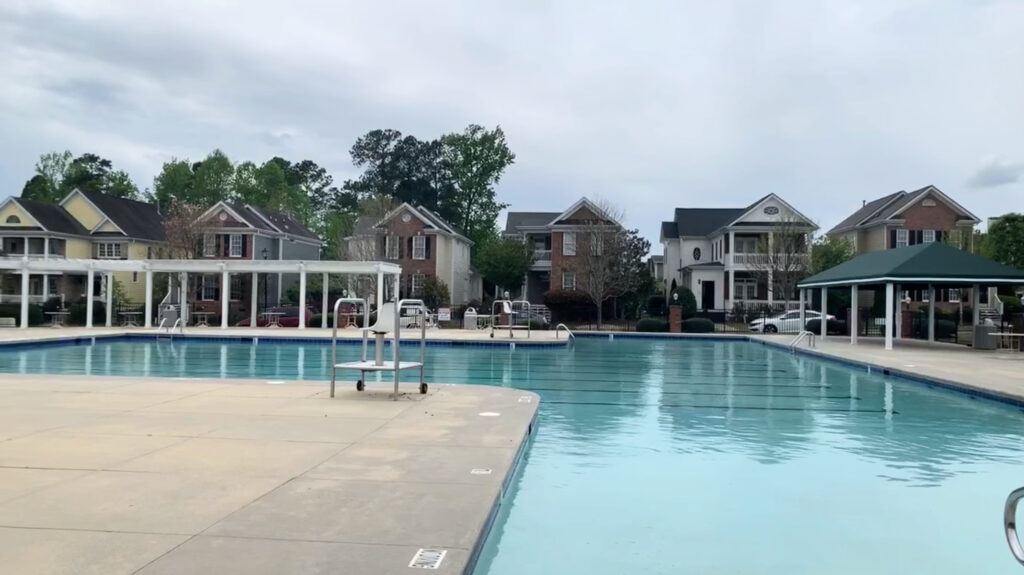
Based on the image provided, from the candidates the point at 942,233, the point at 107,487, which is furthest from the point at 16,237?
the point at 942,233

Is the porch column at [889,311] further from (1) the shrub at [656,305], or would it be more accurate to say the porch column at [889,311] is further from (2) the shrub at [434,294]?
(2) the shrub at [434,294]

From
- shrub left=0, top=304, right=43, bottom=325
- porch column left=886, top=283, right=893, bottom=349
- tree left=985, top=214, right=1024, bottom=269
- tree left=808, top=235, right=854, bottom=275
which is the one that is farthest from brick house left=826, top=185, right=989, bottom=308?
shrub left=0, top=304, right=43, bottom=325

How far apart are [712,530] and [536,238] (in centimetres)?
4383

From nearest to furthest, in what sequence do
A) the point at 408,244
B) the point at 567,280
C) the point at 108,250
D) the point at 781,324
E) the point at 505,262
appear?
the point at 781,324 < the point at 505,262 < the point at 567,280 < the point at 408,244 < the point at 108,250

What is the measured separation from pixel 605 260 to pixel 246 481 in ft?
111

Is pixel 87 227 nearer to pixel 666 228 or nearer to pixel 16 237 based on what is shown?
pixel 16 237

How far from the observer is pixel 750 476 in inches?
336

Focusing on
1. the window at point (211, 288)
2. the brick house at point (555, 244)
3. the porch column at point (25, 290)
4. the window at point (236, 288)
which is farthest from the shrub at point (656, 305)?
the porch column at point (25, 290)

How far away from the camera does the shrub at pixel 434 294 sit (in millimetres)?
43787

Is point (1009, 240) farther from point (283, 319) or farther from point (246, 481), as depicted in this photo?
point (246, 481)

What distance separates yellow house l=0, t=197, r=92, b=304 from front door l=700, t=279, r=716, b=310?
Answer: 36505mm

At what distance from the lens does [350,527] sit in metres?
5.18

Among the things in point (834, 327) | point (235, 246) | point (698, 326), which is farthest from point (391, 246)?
point (834, 327)

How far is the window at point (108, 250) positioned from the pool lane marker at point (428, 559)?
5077cm
